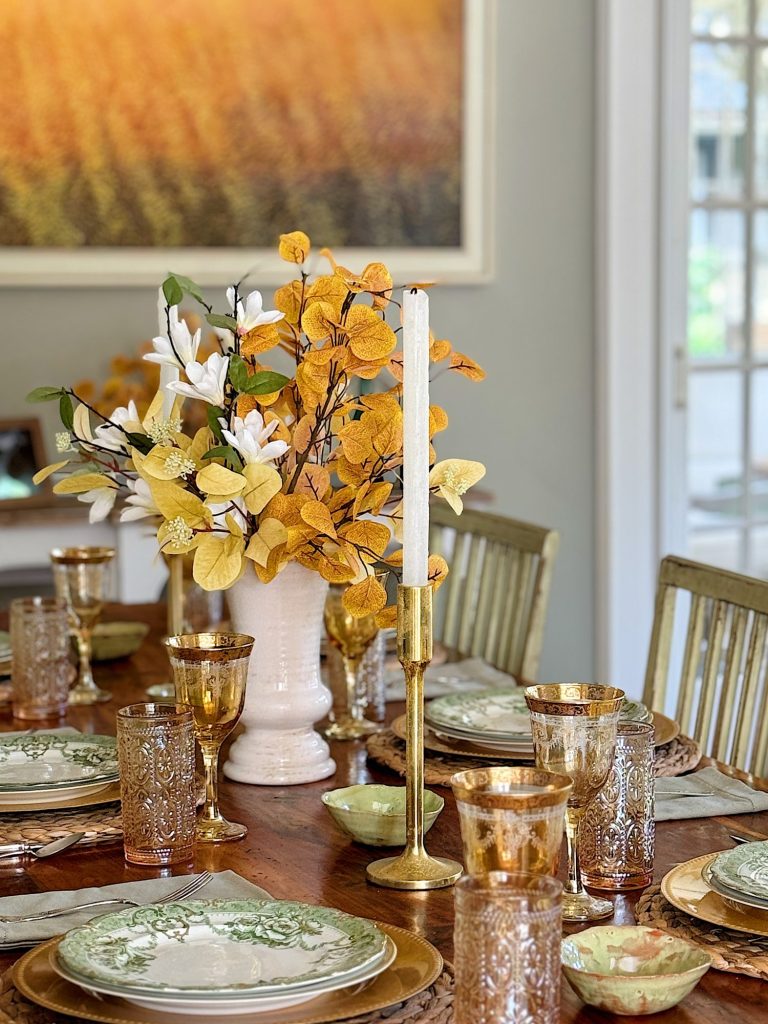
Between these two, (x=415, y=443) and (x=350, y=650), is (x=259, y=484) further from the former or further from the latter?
(x=350, y=650)

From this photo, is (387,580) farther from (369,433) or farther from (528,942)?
(528,942)

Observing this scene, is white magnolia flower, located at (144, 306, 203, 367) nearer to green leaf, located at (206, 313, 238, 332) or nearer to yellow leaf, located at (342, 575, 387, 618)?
green leaf, located at (206, 313, 238, 332)

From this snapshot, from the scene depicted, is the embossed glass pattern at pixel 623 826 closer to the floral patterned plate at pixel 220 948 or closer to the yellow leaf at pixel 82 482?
the floral patterned plate at pixel 220 948

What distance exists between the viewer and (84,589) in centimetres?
178

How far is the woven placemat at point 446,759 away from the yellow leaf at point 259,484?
1.02ft

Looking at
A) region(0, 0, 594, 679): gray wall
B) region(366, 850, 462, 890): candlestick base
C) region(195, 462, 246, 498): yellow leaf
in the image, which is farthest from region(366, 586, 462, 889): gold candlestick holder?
region(0, 0, 594, 679): gray wall

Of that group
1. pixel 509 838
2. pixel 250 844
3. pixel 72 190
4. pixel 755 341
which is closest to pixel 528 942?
pixel 509 838

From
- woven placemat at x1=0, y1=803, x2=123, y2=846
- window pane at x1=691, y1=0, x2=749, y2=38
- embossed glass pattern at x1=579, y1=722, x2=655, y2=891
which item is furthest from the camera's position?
window pane at x1=691, y1=0, x2=749, y2=38

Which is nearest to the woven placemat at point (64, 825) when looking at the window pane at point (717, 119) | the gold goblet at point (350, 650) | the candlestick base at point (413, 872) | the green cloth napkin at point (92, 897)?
the green cloth napkin at point (92, 897)

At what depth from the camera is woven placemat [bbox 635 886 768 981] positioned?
0.90 metres

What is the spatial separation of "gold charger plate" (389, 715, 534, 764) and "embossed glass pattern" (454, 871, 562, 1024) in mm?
644

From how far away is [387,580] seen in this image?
49.3 inches

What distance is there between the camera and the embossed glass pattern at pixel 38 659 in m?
1.64

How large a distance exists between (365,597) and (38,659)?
59 cm
